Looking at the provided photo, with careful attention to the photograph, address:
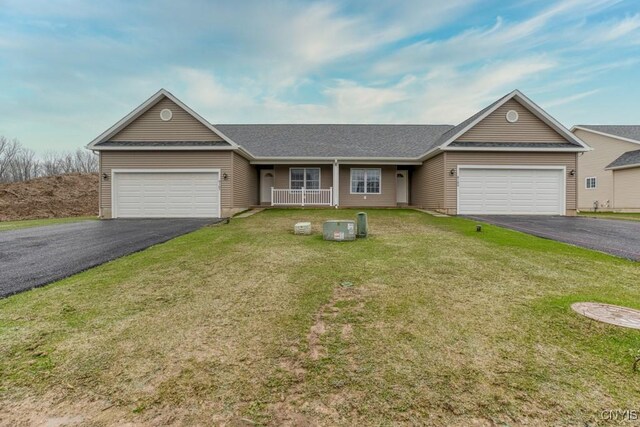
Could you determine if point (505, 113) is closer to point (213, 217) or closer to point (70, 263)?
point (213, 217)

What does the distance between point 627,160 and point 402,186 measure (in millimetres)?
14361

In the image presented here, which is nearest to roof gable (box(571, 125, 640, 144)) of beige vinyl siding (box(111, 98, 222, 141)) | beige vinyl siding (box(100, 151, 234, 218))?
beige vinyl siding (box(100, 151, 234, 218))

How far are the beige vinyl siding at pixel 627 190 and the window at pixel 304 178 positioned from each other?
19.3 metres

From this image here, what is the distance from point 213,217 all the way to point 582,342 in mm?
13089

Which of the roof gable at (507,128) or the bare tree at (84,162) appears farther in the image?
the bare tree at (84,162)

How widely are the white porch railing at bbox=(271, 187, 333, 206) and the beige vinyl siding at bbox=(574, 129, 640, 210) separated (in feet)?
62.3

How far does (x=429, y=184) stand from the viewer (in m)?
15.8

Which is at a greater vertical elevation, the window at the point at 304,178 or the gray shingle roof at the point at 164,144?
the gray shingle roof at the point at 164,144

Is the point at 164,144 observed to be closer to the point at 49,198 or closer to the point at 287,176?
the point at 287,176

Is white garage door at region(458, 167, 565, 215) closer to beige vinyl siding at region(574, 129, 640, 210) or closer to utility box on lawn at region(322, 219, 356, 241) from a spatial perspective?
utility box on lawn at region(322, 219, 356, 241)

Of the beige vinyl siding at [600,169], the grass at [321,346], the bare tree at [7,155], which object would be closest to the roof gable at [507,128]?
the grass at [321,346]

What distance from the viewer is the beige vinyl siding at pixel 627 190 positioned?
18719mm

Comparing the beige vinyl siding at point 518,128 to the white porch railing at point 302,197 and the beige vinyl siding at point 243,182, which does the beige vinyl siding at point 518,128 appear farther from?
the beige vinyl siding at point 243,182

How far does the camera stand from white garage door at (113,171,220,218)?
13859 mm
